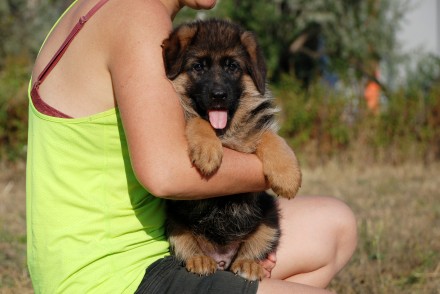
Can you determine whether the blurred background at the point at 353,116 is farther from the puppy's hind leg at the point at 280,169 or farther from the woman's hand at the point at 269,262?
the puppy's hind leg at the point at 280,169

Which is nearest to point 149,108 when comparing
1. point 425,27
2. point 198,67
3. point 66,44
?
point 66,44

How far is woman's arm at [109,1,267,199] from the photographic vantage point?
8.00 feet

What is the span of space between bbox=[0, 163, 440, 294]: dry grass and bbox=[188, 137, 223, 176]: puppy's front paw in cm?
200

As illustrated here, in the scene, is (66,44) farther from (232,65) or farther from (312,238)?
(312,238)

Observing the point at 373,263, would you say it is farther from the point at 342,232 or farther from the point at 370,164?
the point at 370,164

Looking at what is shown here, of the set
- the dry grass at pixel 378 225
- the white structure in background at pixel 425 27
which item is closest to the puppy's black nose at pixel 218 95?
the dry grass at pixel 378 225

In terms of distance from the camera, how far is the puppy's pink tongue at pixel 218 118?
3.09m

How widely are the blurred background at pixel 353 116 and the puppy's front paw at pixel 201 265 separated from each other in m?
1.75

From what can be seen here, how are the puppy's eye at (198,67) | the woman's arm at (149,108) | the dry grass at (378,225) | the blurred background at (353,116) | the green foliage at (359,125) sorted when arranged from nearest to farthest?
the woman's arm at (149,108), the puppy's eye at (198,67), the dry grass at (378,225), the blurred background at (353,116), the green foliage at (359,125)

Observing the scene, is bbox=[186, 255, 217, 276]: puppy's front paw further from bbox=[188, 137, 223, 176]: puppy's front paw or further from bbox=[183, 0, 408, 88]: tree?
bbox=[183, 0, 408, 88]: tree

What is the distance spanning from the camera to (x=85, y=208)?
8.59 ft

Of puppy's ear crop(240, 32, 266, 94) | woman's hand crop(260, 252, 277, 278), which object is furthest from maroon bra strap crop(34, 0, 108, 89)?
woman's hand crop(260, 252, 277, 278)

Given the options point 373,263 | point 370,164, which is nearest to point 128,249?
point 373,263

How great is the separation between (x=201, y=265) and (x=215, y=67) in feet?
3.35
